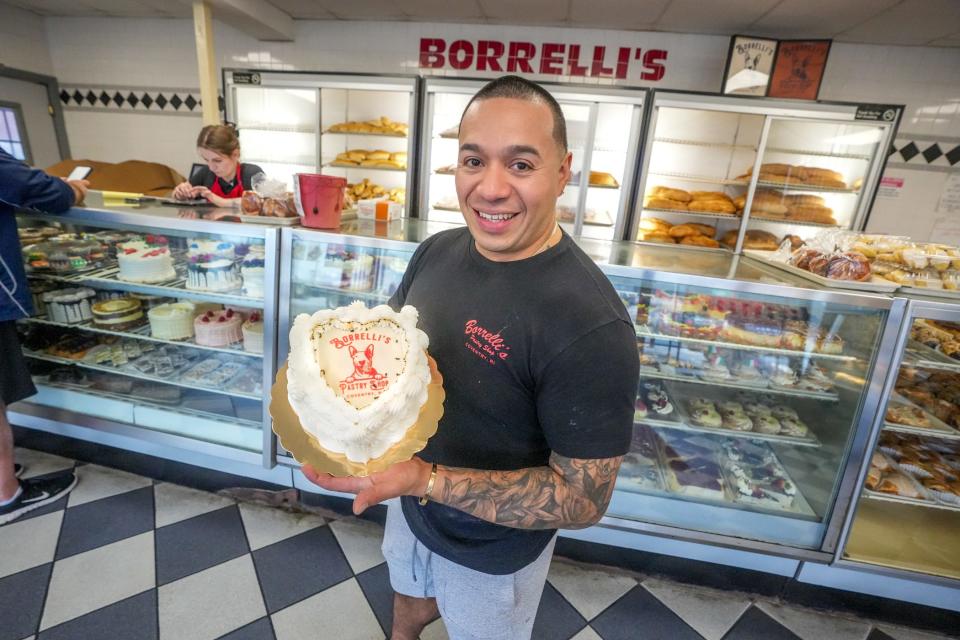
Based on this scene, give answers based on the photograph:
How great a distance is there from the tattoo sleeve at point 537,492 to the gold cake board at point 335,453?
4.6 inches

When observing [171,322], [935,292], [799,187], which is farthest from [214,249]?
[799,187]

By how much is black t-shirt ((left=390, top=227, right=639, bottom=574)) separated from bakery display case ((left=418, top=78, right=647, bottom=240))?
3731 millimetres

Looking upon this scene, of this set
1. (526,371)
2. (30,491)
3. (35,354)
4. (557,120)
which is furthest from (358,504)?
(35,354)

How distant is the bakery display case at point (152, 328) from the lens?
7.37 feet

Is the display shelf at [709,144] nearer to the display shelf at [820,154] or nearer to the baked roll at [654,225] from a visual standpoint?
the display shelf at [820,154]

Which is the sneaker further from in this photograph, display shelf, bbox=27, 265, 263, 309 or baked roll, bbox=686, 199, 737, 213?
baked roll, bbox=686, 199, 737, 213

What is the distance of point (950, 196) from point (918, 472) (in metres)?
4.77

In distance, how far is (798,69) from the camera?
443 cm

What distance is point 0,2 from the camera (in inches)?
226

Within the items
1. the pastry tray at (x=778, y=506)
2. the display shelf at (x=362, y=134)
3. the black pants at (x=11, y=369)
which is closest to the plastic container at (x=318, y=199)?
the black pants at (x=11, y=369)

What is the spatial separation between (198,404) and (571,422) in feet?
8.18

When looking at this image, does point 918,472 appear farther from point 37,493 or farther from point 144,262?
point 37,493

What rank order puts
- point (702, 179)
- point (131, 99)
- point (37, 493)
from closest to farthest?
point (37, 493) → point (702, 179) → point (131, 99)

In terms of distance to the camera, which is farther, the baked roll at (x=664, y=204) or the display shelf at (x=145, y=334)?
the baked roll at (x=664, y=204)
